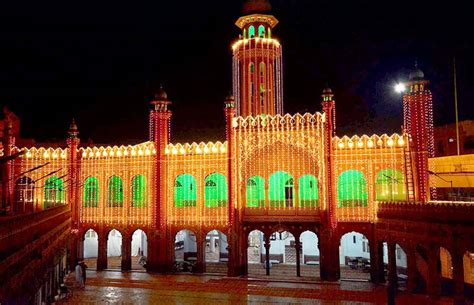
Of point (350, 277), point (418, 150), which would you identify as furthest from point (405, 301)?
point (418, 150)

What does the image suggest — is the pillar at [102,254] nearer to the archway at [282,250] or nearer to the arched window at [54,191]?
the arched window at [54,191]

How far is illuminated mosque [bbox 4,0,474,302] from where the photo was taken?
26.0m

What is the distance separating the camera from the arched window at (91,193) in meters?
32.2

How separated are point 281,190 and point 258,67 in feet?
38.3

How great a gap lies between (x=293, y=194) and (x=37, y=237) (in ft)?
50.9

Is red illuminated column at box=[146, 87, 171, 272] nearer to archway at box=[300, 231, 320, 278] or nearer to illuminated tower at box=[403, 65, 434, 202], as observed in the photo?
archway at box=[300, 231, 320, 278]

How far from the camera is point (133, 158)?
102 ft

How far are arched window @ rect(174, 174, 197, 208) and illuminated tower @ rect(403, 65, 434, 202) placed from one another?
14.0 meters

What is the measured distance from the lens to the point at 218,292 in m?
24.1

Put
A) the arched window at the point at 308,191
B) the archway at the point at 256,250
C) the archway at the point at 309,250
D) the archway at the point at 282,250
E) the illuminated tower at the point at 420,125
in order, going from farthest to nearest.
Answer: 1. the archway at the point at 256,250
2. the archway at the point at 282,250
3. the archway at the point at 309,250
4. the arched window at the point at 308,191
5. the illuminated tower at the point at 420,125

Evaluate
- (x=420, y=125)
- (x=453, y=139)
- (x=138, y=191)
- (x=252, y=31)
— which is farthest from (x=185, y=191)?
(x=453, y=139)

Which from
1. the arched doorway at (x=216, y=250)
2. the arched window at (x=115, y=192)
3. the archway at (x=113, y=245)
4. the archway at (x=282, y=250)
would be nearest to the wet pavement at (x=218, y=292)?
the arched window at (x=115, y=192)

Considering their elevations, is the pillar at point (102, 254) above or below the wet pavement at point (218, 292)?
above

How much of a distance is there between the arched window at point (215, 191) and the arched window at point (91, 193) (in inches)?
330
